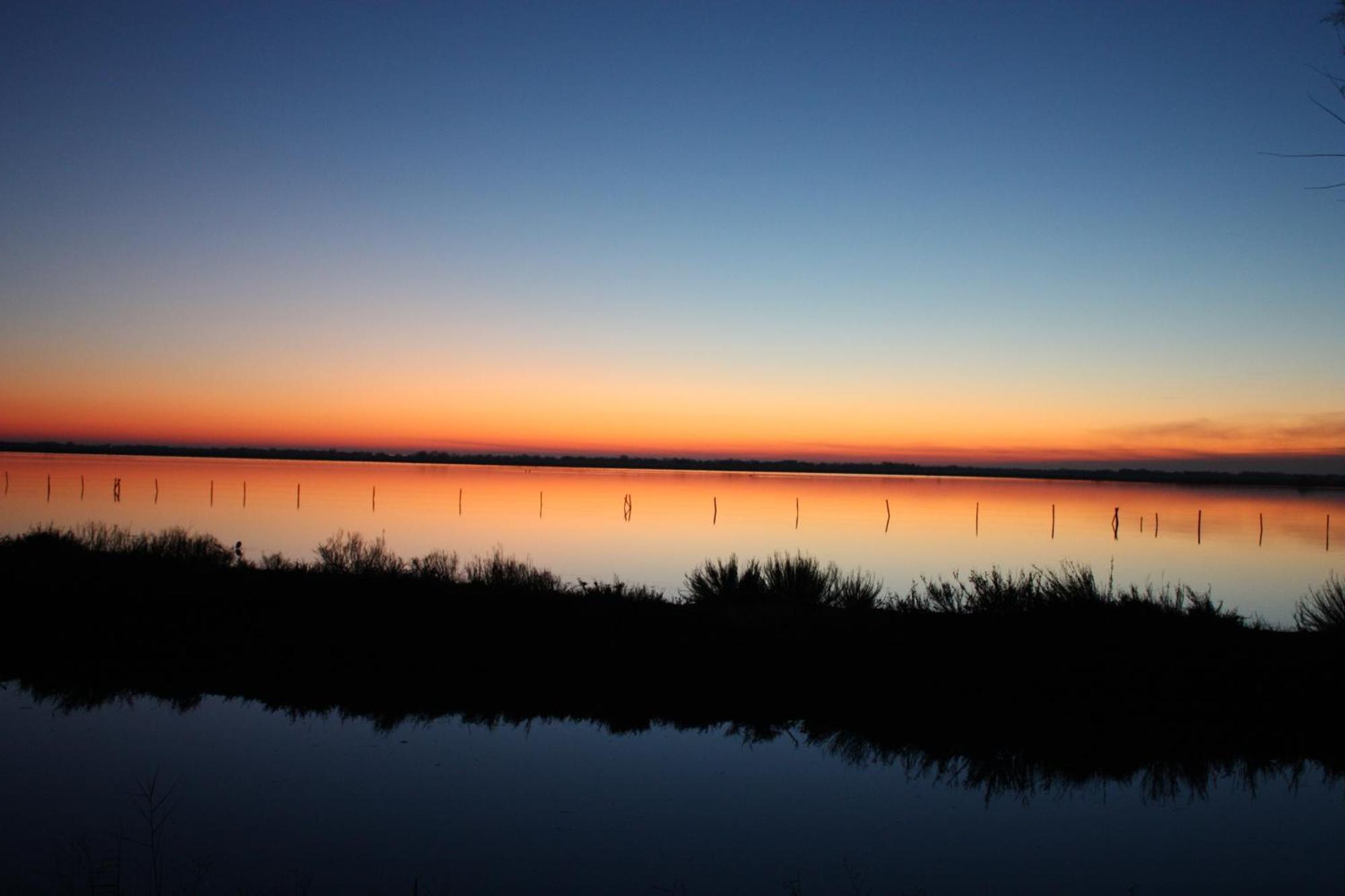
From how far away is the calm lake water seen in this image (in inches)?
1141

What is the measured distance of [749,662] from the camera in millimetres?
13109

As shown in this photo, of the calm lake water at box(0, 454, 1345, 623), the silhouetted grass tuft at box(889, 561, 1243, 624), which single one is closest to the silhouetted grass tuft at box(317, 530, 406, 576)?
the calm lake water at box(0, 454, 1345, 623)

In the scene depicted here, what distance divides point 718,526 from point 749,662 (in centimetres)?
2894

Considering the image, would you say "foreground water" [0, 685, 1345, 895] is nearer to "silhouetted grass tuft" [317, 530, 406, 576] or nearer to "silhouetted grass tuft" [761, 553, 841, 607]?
"silhouetted grass tuft" [761, 553, 841, 607]

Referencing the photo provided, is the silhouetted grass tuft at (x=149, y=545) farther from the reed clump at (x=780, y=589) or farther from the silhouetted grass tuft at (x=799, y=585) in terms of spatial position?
the silhouetted grass tuft at (x=799, y=585)

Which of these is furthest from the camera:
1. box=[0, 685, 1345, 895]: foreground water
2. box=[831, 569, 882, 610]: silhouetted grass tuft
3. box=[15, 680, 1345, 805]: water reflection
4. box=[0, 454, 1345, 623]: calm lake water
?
box=[0, 454, 1345, 623]: calm lake water

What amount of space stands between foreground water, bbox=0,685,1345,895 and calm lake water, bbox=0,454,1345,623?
1366cm

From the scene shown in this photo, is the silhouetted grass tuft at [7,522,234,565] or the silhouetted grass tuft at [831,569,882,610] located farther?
the silhouetted grass tuft at [7,522,234,565]

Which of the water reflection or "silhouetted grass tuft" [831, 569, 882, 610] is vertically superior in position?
"silhouetted grass tuft" [831, 569, 882, 610]

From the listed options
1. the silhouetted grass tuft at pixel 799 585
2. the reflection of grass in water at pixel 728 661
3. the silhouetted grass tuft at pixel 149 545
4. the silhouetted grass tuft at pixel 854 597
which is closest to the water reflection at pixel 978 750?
the reflection of grass in water at pixel 728 661

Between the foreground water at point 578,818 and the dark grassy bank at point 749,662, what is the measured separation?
89 centimetres

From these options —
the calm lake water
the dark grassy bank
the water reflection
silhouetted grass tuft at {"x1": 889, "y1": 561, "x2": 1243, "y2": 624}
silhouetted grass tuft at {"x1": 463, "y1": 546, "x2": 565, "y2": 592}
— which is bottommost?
the calm lake water

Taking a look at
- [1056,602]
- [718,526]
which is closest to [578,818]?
[1056,602]

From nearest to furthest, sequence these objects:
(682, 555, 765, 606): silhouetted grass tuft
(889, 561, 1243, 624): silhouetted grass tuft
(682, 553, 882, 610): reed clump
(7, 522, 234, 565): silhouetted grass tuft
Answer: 1. (889, 561, 1243, 624): silhouetted grass tuft
2. (682, 553, 882, 610): reed clump
3. (682, 555, 765, 606): silhouetted grass tuft
4. (7, 522, 234, 565): silhouetted grass tuft
